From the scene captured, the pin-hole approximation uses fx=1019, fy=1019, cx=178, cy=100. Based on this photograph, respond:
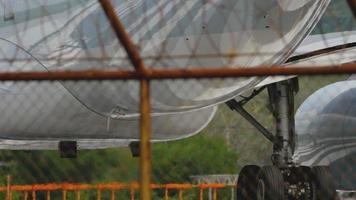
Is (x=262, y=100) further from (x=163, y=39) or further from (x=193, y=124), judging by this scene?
(x=163, y=39)

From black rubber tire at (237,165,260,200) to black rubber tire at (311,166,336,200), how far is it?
0.85 m

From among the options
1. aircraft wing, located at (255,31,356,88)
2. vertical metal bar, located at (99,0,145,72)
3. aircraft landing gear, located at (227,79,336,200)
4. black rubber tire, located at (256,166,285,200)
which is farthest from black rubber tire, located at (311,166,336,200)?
vertical metal bar, located at (99,0,145,72)

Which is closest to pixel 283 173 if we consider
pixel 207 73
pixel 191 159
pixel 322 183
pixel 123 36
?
pixel 322 183

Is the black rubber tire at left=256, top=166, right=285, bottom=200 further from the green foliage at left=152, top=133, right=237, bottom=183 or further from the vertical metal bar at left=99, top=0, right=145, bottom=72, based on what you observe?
the vertical metal bar at left=99, top=0, right=145, bottom=72

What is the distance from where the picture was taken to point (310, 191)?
1479 cm

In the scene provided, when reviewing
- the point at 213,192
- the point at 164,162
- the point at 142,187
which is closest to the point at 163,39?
the point at 142,187

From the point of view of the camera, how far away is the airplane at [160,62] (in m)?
11.3

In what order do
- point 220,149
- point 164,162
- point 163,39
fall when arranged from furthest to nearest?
point 220,149, point 164,162, point 163,39

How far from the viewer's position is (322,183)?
1490 centimetres

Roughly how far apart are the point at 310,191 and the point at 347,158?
4.49 metres

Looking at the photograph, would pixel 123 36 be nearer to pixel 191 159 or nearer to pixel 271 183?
pixel 271 183

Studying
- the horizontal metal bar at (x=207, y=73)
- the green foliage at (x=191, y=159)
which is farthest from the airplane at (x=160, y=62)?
the horizontal metal bar at (x=207, y=73)

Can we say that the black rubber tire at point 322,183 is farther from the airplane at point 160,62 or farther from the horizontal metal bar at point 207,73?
the horizontal metal bar at point 207,73

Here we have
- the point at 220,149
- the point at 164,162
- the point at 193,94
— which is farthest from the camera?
the point at 220,149
